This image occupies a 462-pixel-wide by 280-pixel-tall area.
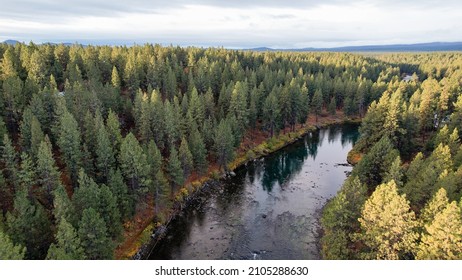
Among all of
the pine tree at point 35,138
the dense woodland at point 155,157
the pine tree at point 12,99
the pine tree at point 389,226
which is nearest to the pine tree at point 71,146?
the dense woodland at point 155,157

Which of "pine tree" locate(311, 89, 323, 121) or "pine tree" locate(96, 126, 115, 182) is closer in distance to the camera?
"pine tree" locate(96, 126, 115, 182)

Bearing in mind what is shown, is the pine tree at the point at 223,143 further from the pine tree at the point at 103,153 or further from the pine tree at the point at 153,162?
the pine tree at the point at 103,153

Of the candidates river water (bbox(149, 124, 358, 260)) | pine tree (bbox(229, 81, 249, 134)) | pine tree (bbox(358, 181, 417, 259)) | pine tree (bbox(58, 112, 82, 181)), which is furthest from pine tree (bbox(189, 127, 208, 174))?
pine tree (bbox(358, 181, 417, 259))

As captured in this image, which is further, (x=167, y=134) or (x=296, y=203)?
(x=167, y=134)

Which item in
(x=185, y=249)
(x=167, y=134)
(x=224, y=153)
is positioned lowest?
(x=185, y=249)

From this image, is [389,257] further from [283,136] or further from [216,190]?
[283,136]

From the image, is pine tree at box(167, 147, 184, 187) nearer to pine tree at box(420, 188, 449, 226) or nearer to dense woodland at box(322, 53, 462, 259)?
dense woodland at box(322, 53, 462, 259)

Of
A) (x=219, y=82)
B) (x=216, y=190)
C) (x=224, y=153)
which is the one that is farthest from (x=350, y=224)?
(x=219, y=82)
